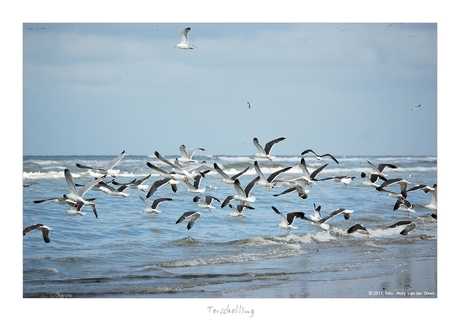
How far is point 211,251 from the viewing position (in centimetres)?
1478

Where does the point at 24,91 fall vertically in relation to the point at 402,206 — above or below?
above

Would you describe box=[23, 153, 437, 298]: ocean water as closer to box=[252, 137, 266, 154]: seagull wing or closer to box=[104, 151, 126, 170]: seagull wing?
box=[104, 151, 126, 170]: seagull wing

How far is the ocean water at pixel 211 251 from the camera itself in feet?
39.2

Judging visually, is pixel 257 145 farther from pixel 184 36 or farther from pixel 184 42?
pixel 184 36

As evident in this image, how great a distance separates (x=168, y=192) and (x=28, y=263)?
9.00m

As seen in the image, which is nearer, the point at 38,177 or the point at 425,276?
the point at 425,276

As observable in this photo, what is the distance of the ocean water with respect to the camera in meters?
12.0

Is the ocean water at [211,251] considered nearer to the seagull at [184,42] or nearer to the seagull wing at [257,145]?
the seagull wing at [257,145]

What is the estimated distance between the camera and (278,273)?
1278cm
